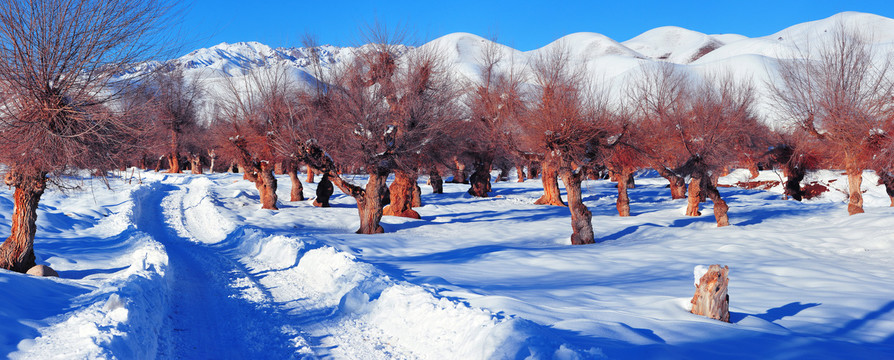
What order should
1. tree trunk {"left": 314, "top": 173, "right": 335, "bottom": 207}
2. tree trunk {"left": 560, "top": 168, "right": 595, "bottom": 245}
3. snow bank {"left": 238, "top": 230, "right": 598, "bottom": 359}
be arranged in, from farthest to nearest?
tree trunk {"left": 314, "top": 173, "right": 335, "bottom": 207} → tree trunk {"left": 560, "top": 168, "right": 595, "bottom": 245} → snow bank {"left": 238, "top": 230, "right": 598, "bottom": 359}

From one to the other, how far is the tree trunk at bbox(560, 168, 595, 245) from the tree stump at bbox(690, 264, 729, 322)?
31.9ft

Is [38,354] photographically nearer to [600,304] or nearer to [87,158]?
[87,158]

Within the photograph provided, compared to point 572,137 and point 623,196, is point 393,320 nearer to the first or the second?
point 572,137

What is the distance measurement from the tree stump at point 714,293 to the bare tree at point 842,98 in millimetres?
13799

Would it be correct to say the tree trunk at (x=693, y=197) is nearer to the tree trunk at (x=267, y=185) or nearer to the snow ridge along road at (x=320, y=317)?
the snow ridge along road at (x=320, y=317)

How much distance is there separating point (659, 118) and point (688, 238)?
33.1 ft

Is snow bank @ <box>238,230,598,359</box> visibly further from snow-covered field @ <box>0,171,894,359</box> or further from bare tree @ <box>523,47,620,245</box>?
bare tree @ <box>523,47,620,245</box>

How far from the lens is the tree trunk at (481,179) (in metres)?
34.4

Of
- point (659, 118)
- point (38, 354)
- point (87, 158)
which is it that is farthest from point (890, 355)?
point (659, 118)

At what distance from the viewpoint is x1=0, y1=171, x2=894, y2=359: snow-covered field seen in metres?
5.89

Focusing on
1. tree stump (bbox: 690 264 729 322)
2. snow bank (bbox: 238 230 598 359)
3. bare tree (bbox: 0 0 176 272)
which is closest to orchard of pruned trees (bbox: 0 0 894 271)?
bare tree (bbox: 0 0 176 272)

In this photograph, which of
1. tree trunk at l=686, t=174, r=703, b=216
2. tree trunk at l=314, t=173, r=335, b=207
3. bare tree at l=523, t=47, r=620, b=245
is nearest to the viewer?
bare tree at l=523, t=47, r=620, b=245

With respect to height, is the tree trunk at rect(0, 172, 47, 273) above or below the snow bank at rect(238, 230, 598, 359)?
above

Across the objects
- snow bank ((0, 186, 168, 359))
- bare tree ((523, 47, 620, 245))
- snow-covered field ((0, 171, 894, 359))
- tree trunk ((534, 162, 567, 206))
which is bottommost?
snow-covered field ((0, 171, 894, 359))
